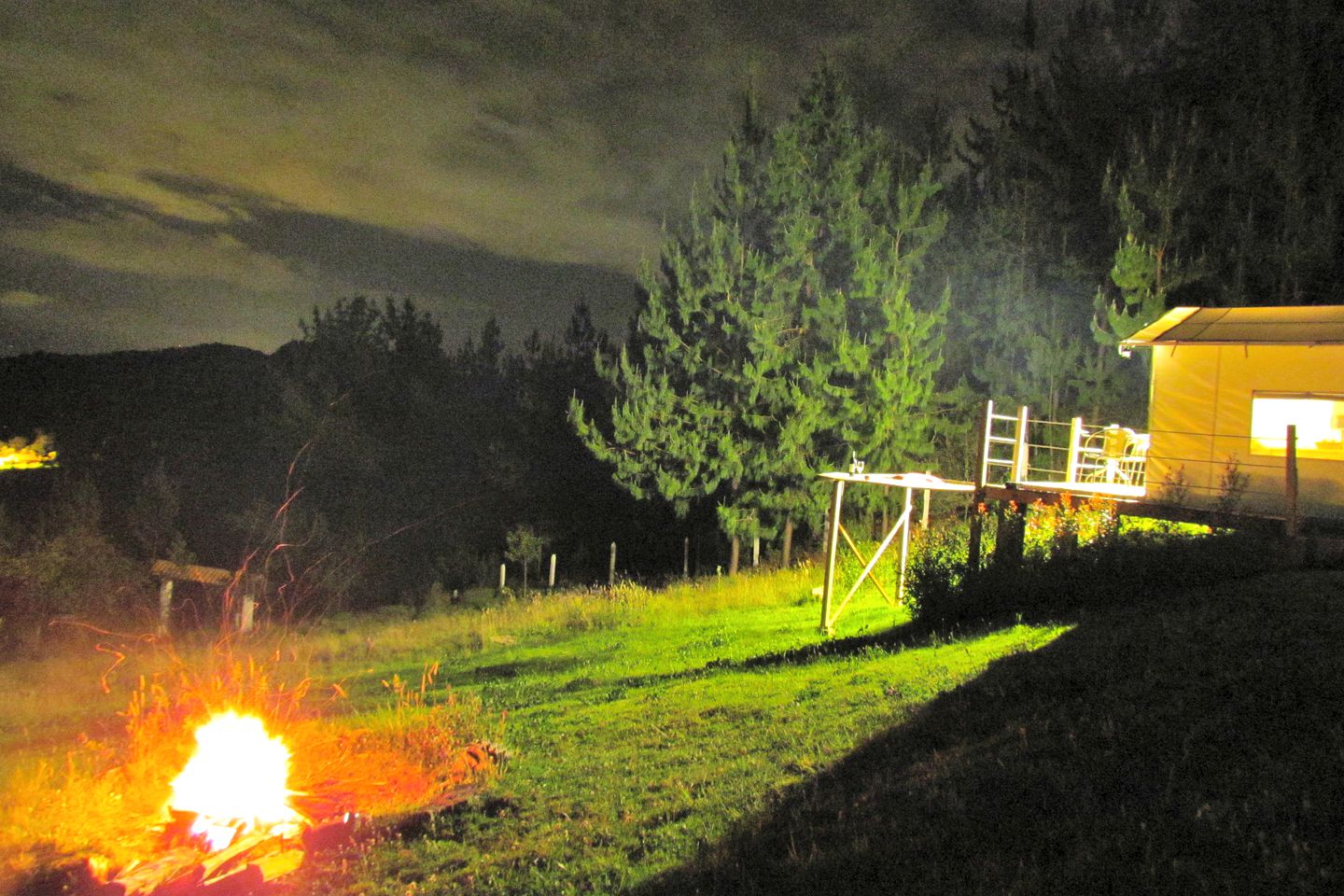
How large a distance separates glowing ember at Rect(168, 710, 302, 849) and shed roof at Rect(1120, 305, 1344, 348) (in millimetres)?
14691

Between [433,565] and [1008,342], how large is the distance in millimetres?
21390

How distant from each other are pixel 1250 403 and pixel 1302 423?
2.49 ft

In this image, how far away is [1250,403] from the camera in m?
15.1

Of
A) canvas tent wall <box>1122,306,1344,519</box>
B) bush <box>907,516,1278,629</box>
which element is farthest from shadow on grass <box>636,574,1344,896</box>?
canvas tent wall <box>1122,306,1344,519</box>

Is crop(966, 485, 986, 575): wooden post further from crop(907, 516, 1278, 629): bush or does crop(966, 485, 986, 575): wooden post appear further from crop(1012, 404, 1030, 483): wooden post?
crop(1012, 404, 1030, 483): wooden post

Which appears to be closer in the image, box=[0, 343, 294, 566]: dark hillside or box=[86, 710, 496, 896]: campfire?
box=[86, 710, 496, 896]: campfire

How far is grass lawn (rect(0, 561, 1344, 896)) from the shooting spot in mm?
4258

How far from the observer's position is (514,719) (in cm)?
1025

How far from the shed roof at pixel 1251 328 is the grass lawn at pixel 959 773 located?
234 inches

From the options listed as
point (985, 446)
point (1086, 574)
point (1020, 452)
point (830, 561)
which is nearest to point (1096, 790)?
point (1086, 574)

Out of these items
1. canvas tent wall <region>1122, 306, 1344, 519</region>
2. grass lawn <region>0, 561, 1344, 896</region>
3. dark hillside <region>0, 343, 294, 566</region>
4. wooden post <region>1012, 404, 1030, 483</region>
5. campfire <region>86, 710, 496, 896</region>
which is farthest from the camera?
dark hillside <region>0, 343, 294, 566</region>

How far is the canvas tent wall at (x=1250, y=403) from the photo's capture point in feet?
46.9

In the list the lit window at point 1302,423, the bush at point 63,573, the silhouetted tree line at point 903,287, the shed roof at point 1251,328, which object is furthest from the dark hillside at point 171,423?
the lit window at point 1302,423

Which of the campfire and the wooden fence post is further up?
the wooden fence post
